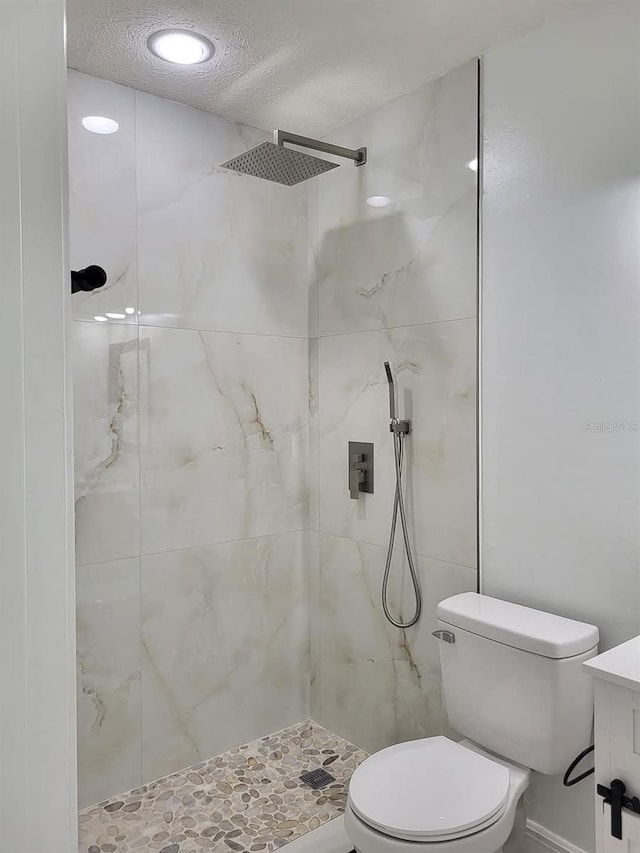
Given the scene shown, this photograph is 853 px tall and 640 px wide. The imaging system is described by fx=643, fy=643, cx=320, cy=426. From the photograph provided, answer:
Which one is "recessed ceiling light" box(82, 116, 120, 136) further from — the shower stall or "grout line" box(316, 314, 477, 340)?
"grout line" box(316, 314, 477, 340)

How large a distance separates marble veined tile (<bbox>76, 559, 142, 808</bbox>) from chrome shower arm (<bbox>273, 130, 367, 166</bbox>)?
4.96ft

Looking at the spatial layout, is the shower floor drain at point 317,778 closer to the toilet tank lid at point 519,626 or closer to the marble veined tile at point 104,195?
the toilet tank lid at point 519,626

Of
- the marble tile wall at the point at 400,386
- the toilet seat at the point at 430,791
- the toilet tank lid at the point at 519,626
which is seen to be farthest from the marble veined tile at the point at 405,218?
the toilet seat at the point at 430,791

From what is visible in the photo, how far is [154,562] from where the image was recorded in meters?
2.31

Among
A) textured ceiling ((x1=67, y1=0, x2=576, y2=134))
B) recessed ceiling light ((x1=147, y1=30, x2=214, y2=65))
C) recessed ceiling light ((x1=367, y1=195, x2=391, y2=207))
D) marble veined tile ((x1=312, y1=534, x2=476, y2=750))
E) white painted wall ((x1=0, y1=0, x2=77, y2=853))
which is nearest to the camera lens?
white painted wall ((x1=0, y1=0, x2=77, y2=853))

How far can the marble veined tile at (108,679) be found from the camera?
2.16 meters

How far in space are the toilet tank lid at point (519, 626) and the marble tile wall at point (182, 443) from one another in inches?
36.4

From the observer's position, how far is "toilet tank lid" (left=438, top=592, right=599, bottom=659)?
165cm

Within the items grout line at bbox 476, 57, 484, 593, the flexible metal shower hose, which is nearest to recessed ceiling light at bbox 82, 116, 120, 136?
grout line at bbox 476, 57, 484, 593

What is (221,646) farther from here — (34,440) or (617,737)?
(34,440)

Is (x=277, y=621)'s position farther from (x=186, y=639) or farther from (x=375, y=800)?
(x=375, y=800)

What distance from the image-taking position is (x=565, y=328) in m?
1.81

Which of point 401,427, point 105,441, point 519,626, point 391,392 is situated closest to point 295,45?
point 391,392

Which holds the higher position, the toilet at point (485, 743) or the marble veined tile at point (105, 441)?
the marble veined tile at point (105, 441)
